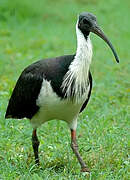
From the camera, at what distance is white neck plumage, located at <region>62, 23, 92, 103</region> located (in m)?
5.09

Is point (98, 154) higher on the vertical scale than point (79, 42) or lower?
lower

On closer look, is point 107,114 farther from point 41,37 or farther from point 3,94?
point 41,37

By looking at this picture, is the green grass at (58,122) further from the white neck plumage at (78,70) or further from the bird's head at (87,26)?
the bird's head at (87,26)

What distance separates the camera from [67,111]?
5320 mm

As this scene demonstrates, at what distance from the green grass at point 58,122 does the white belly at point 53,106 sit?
1.81ft

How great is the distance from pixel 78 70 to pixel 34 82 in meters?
0.55

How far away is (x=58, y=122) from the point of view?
23.4ft

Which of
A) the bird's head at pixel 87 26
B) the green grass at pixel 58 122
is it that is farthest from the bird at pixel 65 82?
the green grass at pixel 58 122

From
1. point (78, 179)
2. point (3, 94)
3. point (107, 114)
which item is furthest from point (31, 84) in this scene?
point (3, 94)

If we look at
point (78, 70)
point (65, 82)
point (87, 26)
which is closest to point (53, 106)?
point (65, 82)

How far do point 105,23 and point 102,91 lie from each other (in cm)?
836

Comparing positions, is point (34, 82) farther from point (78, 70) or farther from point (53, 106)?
point (78, 70)

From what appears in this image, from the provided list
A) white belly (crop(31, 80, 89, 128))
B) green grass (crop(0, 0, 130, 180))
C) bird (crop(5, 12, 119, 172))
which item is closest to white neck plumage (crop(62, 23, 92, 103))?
bird (crop(5, 12, 119, 172))

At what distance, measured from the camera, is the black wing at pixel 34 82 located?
517cm
